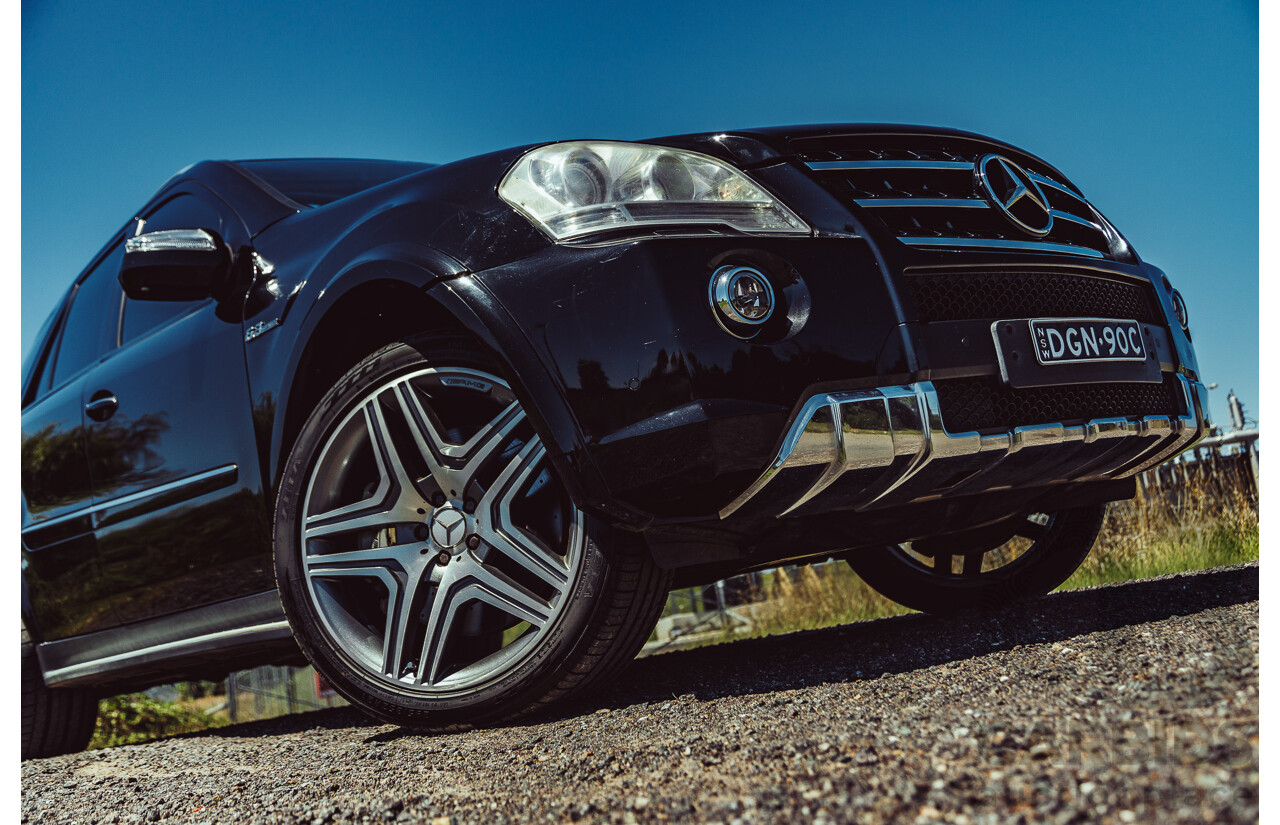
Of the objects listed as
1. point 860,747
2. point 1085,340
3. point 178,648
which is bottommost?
point 178,648

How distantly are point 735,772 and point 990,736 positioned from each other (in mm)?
373

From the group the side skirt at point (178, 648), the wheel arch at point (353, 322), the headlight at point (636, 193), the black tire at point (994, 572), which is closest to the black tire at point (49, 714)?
the side skirt at point (178, 648)

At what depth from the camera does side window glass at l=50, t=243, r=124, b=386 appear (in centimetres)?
369

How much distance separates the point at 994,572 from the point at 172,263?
9.56 feet

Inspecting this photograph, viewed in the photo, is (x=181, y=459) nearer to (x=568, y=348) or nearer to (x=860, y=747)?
(x=568, y=348)

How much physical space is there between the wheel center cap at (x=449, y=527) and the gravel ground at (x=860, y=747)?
1.45ft

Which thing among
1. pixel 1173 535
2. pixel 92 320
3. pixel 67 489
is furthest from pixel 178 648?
pixel 1173 535

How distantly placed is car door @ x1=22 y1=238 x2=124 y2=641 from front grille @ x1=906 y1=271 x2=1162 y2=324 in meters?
2.85

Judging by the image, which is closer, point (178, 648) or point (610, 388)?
point (610, 388)

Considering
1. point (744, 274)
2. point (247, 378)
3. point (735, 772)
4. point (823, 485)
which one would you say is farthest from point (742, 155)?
point (247, 378)

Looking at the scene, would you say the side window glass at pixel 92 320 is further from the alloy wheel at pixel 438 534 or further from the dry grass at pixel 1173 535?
the dry grass at pixel 1173 535

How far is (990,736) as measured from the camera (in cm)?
135

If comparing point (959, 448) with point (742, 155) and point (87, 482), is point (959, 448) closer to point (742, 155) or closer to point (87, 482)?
point (742, 155)

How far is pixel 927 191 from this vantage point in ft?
7.38
